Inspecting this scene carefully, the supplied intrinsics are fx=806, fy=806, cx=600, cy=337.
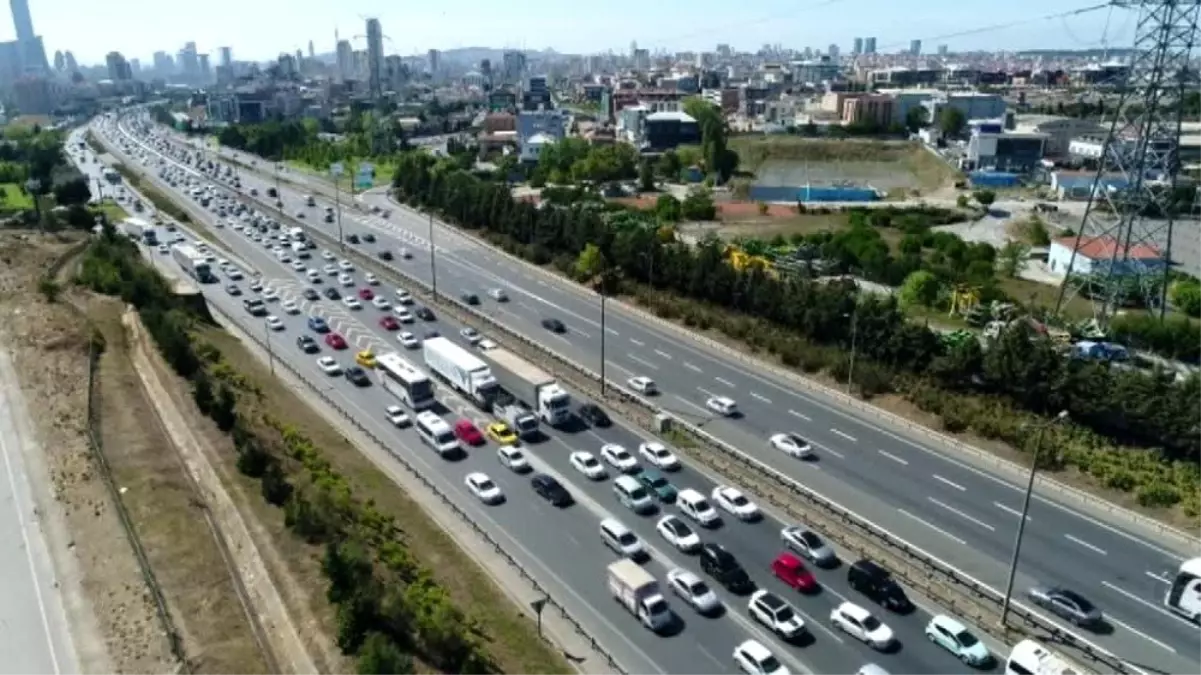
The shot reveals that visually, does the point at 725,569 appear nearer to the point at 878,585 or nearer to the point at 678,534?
the point at 678,534

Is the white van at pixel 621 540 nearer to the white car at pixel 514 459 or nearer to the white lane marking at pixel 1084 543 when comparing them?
the white car at pixel 514 459

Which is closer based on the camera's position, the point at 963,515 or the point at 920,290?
the point at 963,515

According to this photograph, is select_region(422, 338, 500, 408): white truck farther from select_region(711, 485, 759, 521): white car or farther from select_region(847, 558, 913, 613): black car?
select_region(847, 558, 913, 613): black car

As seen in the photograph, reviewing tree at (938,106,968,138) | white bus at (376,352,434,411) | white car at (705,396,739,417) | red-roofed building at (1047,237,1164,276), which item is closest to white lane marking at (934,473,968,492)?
white car at (705,396,739,417)

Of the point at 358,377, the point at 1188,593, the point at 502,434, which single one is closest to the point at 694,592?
the point at 502,434

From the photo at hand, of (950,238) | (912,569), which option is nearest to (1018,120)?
(950,238)

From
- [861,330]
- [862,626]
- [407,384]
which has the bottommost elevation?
[862,626]
